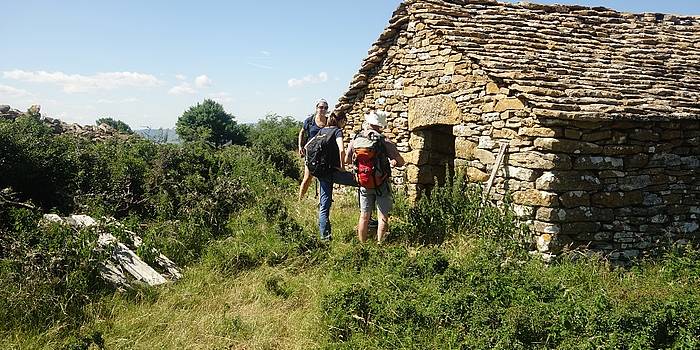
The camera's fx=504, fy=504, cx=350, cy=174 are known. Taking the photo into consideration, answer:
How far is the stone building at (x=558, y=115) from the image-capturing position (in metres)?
5.77

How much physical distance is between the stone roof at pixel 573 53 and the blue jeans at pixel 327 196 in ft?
7.46

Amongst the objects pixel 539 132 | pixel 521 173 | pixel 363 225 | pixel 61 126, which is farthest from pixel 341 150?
pixel 61 126

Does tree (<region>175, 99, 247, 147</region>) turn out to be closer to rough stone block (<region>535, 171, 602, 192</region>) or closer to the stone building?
the stone building

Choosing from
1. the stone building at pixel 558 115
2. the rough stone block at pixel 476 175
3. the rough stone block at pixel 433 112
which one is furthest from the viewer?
the rough stone block at pixel 433 112

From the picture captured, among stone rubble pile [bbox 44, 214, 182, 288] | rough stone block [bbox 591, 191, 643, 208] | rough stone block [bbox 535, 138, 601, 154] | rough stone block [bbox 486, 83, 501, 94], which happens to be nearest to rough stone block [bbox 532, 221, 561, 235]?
rough stone block [bbox 591, 191, 643, 208]

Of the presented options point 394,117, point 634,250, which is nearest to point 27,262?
point 394,117

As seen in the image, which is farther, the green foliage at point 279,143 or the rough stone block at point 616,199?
the green foliage at point 279,143

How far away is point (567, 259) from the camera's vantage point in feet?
18.4

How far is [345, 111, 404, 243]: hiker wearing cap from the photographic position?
6094mm

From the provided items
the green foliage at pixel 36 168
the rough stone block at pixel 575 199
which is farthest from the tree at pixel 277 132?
the rough stone block at pixel 575 199

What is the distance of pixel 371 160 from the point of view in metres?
6.11

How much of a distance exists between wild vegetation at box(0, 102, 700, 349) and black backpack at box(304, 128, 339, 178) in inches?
30.7

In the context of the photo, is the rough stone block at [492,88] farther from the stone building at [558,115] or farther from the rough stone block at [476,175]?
the rough stone block at [476,175]

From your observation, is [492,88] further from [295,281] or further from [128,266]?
[128,266]
